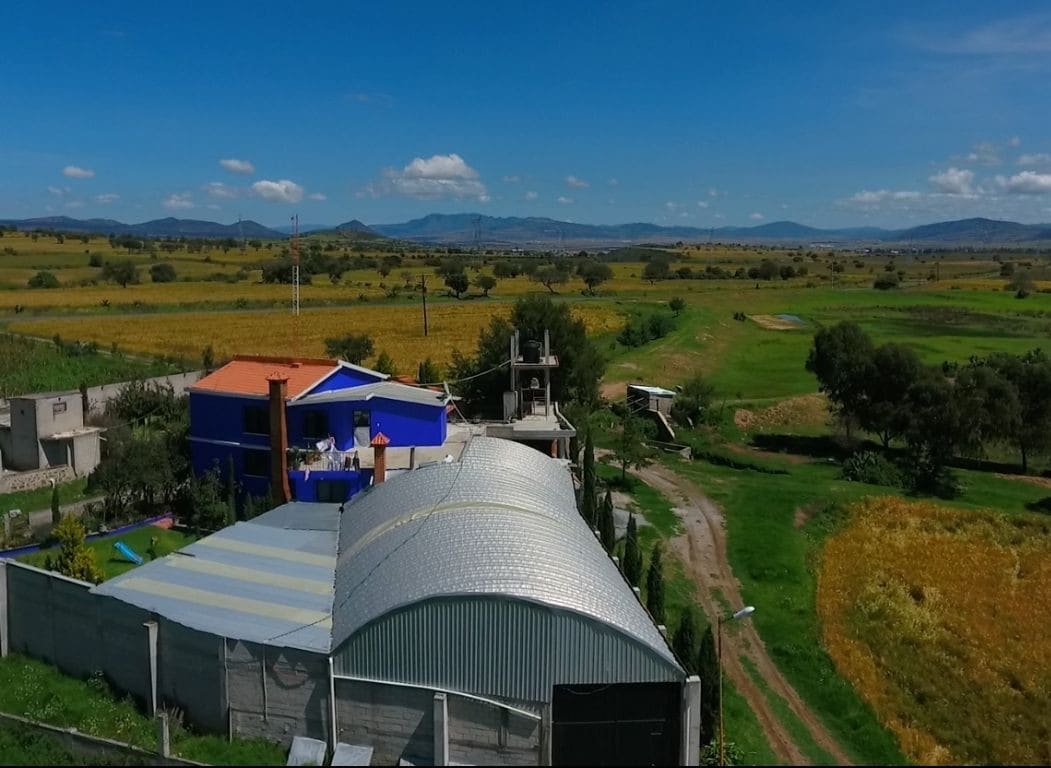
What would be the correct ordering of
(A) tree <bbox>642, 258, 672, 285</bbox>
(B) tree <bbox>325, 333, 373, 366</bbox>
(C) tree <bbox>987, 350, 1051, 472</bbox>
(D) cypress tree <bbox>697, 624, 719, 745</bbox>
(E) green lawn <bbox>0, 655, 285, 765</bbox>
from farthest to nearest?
(A) tree <bbox>642, 258, 672, 285</bbox>, (B) tree <bbox>325, 333, 373, 366</bbox>, (C) tree <bbox>987, 350, 1051, 472</bbox>, (D) cypress tree <bbox>697, 624, 719, 745</bbox>, (E) green lawn <bbox>0, 655, 285, 765</bbox>

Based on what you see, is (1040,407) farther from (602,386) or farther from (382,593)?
(382,593)

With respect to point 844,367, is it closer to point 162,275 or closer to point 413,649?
point 413,649

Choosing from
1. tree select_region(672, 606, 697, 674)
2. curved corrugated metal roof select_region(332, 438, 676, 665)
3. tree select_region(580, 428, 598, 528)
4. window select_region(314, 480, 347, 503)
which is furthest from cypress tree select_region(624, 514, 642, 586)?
window select_region(314, 480, 347, 503)

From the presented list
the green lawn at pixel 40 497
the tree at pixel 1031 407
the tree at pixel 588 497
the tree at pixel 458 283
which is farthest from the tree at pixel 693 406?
the tree at pixel 458 283

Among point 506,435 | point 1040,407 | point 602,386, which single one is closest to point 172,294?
point 602,386

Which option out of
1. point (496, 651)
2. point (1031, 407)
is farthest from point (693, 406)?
point (496, 651)

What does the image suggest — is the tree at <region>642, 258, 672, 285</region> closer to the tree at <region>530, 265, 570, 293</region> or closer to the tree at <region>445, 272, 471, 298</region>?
the tree at <region>530, 265, 570, 293</region>

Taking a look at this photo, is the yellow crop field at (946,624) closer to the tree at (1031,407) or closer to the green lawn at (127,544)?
the tree at (1031,407)
